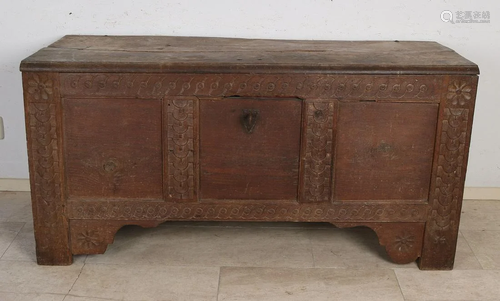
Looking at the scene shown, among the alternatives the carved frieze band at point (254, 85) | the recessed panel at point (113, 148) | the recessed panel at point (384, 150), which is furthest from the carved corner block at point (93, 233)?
the recessed panel at point (384, 150)

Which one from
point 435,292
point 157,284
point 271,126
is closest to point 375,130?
point 271,126

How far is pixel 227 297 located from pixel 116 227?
0.50 meters

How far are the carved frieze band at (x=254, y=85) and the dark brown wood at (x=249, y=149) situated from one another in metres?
0.05

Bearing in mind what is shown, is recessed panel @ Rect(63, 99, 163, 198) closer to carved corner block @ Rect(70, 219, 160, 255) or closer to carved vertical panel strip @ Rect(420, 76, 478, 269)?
carved corner block @ Rect(70, 219, 160, 255)

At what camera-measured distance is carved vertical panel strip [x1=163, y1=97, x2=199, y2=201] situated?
2.46m

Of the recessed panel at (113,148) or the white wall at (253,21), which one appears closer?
the recessed panel at (113,148)

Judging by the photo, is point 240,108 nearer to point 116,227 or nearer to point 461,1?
point 116,227

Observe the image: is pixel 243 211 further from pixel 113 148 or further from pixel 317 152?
pixel 113 148

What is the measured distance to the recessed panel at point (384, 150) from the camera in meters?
2.47

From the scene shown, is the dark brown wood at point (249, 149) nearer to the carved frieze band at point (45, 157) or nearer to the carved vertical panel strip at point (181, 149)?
the carved vertical panel strip at point (181, 149)

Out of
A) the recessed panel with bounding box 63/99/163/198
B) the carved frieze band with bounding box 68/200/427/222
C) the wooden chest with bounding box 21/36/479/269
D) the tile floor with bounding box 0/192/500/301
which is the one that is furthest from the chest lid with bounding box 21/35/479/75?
the tile floor with bounding box 0/192/500/301

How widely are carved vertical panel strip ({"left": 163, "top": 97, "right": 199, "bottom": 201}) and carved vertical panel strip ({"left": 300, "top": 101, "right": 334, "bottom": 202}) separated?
39cm

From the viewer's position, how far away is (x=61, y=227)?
2.58 metres

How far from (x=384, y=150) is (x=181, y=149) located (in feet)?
2.37
